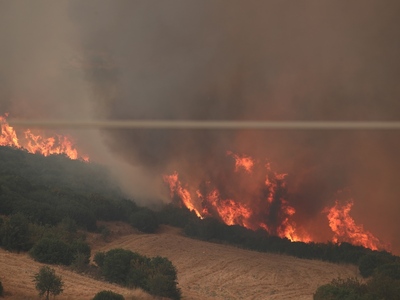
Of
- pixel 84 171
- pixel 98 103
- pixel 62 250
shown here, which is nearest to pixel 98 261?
pixel 62 250

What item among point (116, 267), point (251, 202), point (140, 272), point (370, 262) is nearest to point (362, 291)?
point (370, 262)

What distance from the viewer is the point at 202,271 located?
97.7 ft

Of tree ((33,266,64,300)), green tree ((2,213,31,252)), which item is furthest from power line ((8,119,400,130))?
green tree ((2,213,31,252))

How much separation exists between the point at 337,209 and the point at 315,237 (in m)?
2.77

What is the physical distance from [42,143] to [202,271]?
47067mm

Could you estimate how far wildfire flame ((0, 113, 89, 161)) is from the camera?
70.4 metres

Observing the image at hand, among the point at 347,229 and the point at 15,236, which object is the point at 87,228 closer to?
the point at 15,236

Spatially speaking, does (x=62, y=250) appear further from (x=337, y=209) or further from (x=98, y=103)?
(x=98, y=103)

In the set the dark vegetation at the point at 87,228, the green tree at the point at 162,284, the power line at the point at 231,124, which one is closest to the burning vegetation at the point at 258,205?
the dark vegetation at the point at 87,228

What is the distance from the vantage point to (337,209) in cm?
4288

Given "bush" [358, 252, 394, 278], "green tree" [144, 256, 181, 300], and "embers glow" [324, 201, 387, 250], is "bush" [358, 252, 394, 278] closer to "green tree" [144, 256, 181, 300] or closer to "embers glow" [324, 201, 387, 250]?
"embers glow" [324, 201, 387, 250]

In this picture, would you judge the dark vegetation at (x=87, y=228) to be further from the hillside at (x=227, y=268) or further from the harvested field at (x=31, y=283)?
the hillside at (x=227, y=268)

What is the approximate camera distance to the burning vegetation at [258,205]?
42.6m

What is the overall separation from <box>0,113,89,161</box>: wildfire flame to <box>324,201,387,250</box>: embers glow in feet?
122
